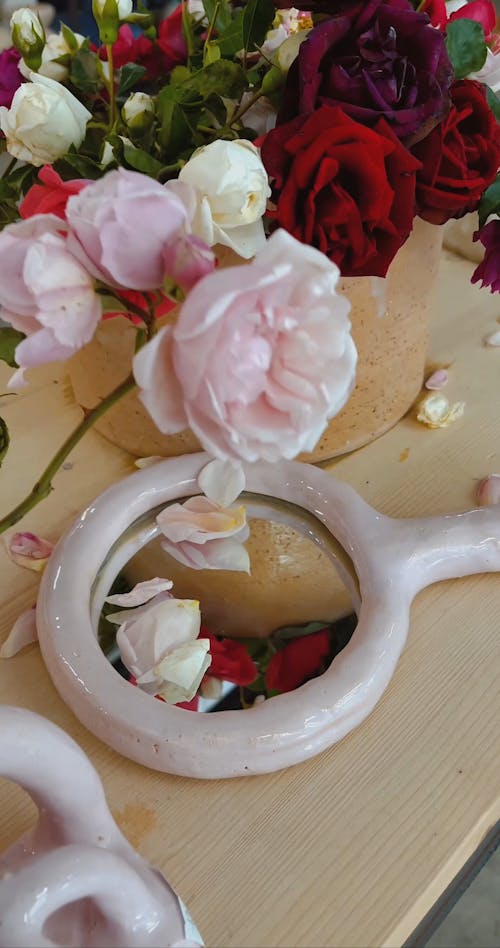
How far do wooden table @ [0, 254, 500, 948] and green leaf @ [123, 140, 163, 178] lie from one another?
0.76ft

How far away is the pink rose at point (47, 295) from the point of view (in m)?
0.21

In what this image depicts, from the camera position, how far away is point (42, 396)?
2.00 feet

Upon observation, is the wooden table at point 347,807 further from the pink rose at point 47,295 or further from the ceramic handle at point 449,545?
the pink rose at point 47,295

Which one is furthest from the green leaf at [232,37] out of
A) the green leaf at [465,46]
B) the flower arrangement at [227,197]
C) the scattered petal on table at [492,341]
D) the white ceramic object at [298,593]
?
the scattered petal on table at [492,341]

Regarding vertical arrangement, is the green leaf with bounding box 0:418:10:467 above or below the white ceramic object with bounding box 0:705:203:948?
above

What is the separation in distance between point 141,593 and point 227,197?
215 mm

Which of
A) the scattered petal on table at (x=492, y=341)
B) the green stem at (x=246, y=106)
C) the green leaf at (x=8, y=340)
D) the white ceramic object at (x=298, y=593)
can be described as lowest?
the white ceramic object at (x=298, y=593)

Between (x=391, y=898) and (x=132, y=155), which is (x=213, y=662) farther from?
(x=132, y=155)

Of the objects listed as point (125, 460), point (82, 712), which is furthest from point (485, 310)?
point (82, 712)

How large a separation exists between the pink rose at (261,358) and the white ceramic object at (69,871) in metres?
0.14

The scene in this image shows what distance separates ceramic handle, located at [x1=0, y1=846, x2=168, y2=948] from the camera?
261 mm

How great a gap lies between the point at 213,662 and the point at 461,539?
0.15 m

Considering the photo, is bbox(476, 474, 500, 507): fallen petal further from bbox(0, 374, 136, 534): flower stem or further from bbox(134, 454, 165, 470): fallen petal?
bbox(0, 374, 136, 534): flower stem

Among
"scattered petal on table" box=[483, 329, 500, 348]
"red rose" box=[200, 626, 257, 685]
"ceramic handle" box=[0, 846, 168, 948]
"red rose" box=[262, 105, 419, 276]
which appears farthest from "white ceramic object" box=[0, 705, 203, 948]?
"scattered petal on table" box=[483, 329, 500, 348]
